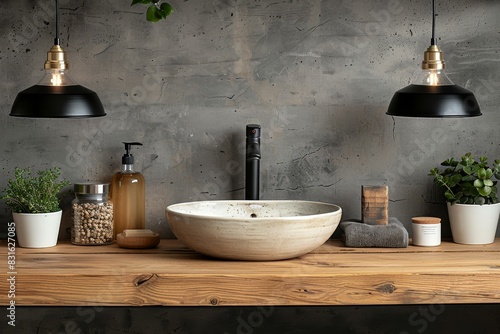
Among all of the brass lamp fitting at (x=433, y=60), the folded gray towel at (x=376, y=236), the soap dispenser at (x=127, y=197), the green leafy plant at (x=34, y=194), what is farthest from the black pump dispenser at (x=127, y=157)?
the brass lamp fitting at (x=433, y=60)

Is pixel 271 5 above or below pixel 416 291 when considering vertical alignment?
above

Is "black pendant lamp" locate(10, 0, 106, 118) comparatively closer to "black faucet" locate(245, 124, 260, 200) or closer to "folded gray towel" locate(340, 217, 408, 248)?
"black faucet" locate(245, 124, 260, 200)

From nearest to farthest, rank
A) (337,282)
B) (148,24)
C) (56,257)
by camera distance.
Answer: (337,282) → (56,257) → (148,24)

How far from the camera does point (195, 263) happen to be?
2109 mm

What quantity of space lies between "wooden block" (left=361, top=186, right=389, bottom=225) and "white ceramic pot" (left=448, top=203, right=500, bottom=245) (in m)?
0.22

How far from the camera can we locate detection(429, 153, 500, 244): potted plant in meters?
2.36

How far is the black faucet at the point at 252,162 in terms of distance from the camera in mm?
2422

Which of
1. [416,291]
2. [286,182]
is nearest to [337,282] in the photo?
[416,291]

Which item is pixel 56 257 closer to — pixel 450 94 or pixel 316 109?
pixel 316 109

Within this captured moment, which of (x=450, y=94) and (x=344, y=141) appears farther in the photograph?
(x=344, y=141)

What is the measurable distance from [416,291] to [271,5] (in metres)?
1.05

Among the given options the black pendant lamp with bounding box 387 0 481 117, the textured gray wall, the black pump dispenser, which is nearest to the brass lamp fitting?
the black pendant lamp with bounding box 387 0 481 117

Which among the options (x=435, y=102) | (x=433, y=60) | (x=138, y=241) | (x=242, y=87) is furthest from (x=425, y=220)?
(x=138, y=241)

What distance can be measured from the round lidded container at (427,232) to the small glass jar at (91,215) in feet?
3.15
